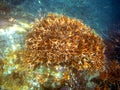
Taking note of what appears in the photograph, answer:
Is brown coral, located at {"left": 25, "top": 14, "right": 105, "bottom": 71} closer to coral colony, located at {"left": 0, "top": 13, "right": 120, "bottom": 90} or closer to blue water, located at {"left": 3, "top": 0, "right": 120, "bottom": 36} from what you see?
coral colony, located at {"left": 0, "top": 13, "right": 120, "bottom": 90}

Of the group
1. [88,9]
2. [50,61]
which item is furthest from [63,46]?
[88,9]

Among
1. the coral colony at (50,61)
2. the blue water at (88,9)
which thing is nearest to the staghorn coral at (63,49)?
the coral colony at (50,61)

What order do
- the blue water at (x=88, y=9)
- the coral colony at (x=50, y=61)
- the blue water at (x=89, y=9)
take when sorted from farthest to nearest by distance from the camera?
1. the blue water at (x=89, y=9)
2. the blue water at (x=88, y=9)
3. the coral colony at (x=50, y=61)

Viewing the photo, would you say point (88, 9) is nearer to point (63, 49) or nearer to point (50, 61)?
point (63, 49)

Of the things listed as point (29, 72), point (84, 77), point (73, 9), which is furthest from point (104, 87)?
point (73, 9)

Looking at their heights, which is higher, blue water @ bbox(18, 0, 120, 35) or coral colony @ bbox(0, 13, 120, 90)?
blue water @ bbox(18, 0, 120, 35)

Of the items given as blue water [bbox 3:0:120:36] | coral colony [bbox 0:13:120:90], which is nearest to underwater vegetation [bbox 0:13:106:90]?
coral colony [bbox 0:13:120:90]

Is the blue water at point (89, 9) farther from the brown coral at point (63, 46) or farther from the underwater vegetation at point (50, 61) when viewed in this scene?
the underwater vegetation at point (50, 61)

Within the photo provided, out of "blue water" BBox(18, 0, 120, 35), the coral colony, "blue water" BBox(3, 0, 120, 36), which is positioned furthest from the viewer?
"blue water" BBox(18, 0, 120, 35)

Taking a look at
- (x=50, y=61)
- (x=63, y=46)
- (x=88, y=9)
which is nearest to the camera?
(x=50, y=61)
